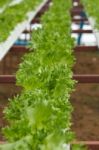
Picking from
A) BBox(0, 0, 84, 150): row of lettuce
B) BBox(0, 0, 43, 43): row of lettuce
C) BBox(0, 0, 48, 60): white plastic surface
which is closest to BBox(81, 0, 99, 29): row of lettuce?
BBox(0, 0, 48, 60): white plastic surface

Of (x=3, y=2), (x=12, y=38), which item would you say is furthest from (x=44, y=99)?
(x=3, y=2)

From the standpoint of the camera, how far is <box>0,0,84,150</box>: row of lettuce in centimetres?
415

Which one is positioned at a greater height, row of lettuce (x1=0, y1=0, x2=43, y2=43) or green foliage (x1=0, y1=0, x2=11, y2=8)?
green foliage (x1=0, y1=0, x2=11, y2=8)

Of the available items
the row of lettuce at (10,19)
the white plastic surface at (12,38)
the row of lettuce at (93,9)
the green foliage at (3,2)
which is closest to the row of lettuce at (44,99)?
the white plastic surface at (12,38)

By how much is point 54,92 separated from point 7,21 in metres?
5.70

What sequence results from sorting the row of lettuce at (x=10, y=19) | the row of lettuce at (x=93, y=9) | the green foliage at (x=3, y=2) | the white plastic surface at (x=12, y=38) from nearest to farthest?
the white plastic surface at (x=12, y=38) < the row of lettuce at (x=10, y=19) < the row of lettuce at (x=93, y=9) < the green foliage at (x=3, y=2)

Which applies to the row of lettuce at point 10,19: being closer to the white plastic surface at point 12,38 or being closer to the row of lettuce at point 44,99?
the white plastic surface at point 12,38

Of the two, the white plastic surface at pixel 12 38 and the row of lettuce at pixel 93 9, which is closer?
the white plastic surface at pixel 12 38

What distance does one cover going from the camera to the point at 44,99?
17.4 ft

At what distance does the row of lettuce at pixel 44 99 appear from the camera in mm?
4152

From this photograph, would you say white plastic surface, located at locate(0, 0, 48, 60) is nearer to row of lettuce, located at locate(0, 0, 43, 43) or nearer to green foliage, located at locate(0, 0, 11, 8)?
row of lettuce, located at locate(0, 0, 43, 43)

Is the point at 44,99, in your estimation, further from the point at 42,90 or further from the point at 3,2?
the point at 3,2

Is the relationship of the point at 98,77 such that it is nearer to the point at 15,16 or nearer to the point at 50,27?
the point at 50,27

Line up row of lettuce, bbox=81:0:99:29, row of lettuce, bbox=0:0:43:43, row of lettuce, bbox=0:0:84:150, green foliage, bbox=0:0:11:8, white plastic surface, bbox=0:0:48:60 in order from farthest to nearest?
1. green foliage, bbox=0:0:11:8
2. row of lettuce, bbox=81:0:99:29
3. row of lettuce, bbox=0:0:43:43
4. white plastic surface, bbox=0:0:48:60
5. row of lettuce, bbox=0:0:84:150
